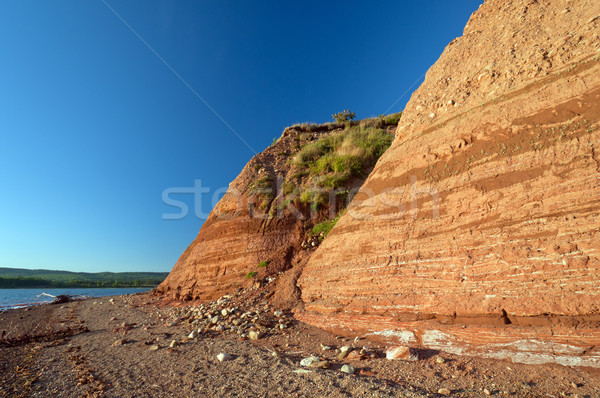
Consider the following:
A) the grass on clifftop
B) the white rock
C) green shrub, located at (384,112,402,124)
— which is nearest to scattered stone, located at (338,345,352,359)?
the white rock

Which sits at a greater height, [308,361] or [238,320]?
[238,320]

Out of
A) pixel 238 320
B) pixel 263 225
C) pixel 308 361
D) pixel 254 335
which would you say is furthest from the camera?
pixel 263 225

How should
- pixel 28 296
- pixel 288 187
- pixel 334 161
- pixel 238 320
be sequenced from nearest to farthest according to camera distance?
1. pixel 238 320
2. pixel 334 161
3. pixel 288 187
4. pixel 28 296

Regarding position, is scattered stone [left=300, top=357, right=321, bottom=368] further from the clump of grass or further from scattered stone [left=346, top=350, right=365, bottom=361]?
the clump of grass

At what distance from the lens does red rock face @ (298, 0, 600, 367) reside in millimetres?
4336

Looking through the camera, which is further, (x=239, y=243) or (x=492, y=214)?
(x=239, y=243)

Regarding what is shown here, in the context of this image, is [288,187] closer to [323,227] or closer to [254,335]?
[323,227]

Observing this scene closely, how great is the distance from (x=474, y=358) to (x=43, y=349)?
1010cm

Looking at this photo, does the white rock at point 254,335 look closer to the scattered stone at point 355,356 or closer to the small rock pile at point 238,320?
the small rock pile at point 238,320

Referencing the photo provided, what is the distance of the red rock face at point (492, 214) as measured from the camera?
4336mm

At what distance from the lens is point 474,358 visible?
4.52 m

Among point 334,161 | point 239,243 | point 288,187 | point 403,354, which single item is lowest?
point 403,354

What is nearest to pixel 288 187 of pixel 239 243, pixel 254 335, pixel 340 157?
pixel 340 157

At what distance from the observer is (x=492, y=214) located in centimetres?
541
